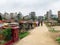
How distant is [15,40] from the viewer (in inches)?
636

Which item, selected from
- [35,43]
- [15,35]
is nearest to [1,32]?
[15,35]

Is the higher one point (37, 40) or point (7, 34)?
point (7, 34)

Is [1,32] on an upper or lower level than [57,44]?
upper

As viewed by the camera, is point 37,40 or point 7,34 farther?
point 37,40

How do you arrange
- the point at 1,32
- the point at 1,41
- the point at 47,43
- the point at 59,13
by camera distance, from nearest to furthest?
the point at 1,41 → the point at 1,32 → the point at 47,43 → the point at 59,13

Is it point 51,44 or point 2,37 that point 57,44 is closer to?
point 51,44

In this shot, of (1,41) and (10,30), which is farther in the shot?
(10,30)

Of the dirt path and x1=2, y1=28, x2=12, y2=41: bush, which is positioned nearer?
x1=2, y1=28, x2=12, y2=41: bush

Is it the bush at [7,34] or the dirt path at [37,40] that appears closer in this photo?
the bush at [7,34]

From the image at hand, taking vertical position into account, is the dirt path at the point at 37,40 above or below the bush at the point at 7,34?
below

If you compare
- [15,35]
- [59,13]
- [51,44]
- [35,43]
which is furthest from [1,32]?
[59,13]

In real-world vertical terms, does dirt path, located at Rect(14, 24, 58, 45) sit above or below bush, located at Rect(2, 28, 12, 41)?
below

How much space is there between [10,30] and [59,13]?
235 ft

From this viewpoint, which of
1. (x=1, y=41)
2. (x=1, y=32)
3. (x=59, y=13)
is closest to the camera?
(x=1, y=41)
